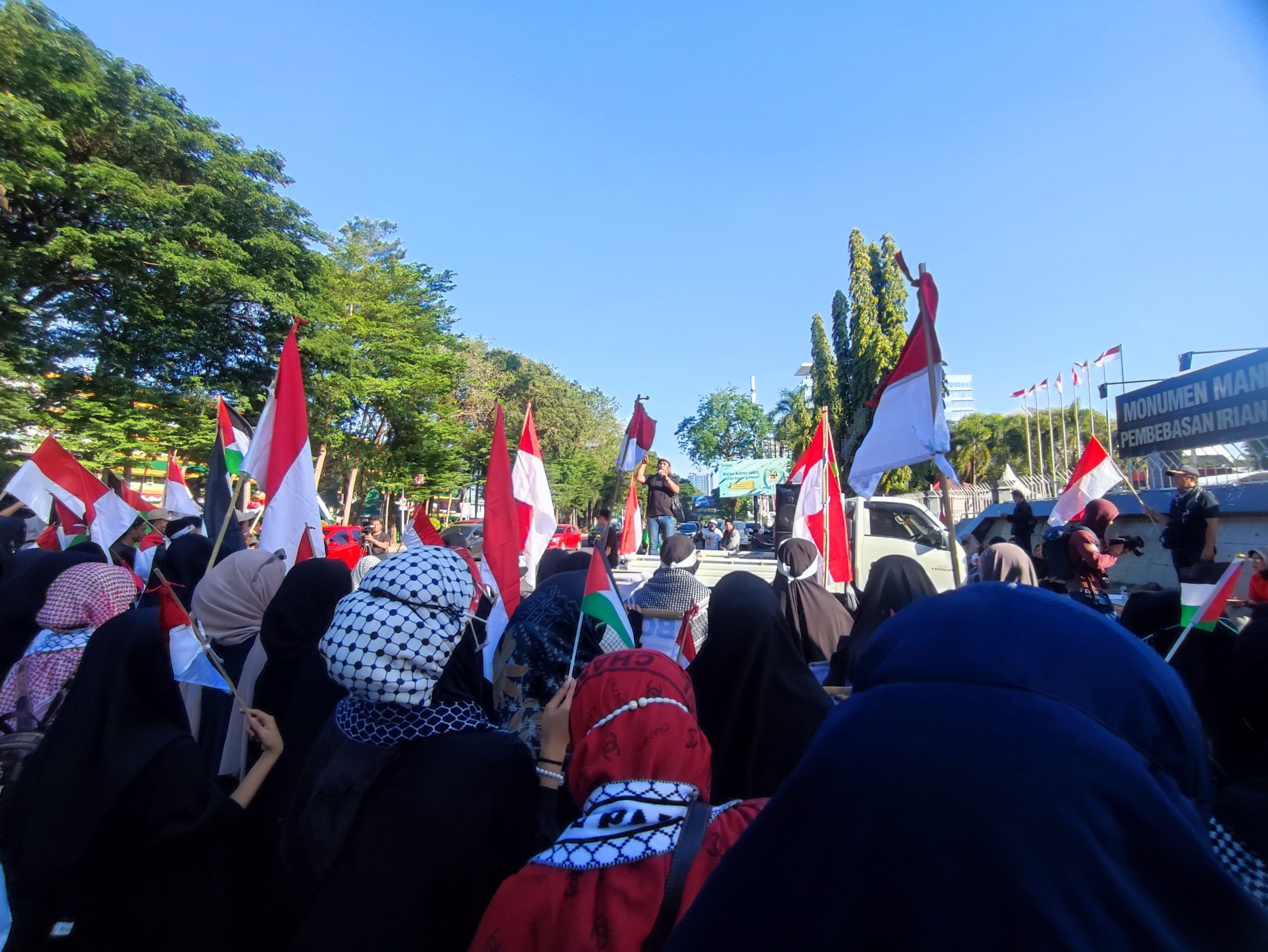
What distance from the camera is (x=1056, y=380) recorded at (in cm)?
3048

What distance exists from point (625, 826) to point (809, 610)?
139 inches

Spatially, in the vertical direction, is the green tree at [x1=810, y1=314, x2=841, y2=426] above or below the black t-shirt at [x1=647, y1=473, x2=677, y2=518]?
above

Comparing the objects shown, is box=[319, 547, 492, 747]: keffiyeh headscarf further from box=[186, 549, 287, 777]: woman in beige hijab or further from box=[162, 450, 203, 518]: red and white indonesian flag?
→ box=[162, 450, 203, 518]: red and white indonesian flag

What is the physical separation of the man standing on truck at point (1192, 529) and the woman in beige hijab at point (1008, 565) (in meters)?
2.47

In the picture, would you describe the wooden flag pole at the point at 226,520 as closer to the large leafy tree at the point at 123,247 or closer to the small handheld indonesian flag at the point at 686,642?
the small handheld indonesian flag at the point at 686,642

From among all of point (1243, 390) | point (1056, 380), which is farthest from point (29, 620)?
point (1056, 380)

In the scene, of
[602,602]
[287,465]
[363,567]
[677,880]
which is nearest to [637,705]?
[677,880]

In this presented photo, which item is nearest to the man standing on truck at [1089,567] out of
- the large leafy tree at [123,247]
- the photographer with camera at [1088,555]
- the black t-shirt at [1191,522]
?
the photographer with camera at [1088,555]

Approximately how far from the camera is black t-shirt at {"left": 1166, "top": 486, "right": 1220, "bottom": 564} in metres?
6.66

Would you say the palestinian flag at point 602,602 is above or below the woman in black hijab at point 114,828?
above

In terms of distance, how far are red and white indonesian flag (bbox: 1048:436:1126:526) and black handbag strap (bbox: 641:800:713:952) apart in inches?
270

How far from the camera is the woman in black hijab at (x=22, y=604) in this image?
360 cm

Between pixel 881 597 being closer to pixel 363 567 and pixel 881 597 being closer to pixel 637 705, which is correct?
pixel 637 705

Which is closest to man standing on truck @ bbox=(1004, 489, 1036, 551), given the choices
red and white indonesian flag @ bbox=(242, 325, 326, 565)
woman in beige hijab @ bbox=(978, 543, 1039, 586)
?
woman in beige hijab @ bbox=(978, 543, 1039, 586)
